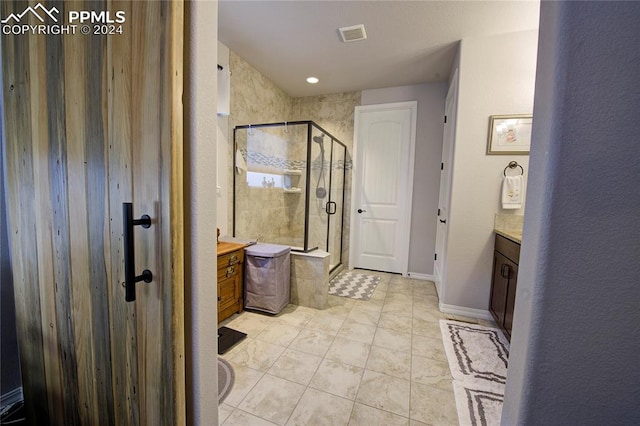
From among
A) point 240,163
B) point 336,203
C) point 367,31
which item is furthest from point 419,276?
point 367,31

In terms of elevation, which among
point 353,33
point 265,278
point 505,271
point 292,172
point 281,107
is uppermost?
point 353,33

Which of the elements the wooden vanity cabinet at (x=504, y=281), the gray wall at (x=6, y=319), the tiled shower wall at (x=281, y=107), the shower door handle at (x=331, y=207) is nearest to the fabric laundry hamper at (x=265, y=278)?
the tiled shower wall at (x=281, y=107)

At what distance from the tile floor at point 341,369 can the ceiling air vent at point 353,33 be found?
106 inches

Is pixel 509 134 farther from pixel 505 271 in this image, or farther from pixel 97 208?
pixel 97 208

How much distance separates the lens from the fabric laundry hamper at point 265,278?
2402 mm

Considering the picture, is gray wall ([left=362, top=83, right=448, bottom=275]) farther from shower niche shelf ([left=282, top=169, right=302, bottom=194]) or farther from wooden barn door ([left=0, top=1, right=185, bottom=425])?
wooden barn door ([left=0, top=1, right=185, bottom=425])

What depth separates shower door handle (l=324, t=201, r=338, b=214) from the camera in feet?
11.7

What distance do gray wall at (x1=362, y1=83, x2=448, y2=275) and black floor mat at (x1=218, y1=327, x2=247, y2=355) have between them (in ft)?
8.53

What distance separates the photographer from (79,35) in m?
0.83

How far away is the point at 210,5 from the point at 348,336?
7.35 ft

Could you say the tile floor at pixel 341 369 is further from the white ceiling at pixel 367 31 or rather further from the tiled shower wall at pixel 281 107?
the white ceiling at pixel 367 31

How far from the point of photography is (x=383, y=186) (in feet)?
12.5

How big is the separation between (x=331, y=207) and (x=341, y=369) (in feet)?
7.48

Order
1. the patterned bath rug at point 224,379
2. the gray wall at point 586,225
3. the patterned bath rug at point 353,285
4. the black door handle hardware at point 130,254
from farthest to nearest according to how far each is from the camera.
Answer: the patterned bath rug at point 353,285
the patterned bath rug at point 224,379
the black door handle hardware at point 130,254
the gray wall at point 586,225
